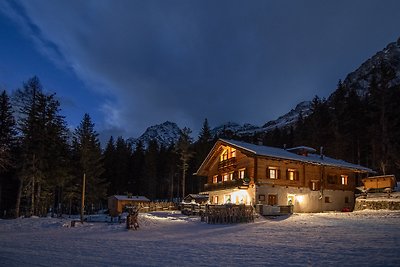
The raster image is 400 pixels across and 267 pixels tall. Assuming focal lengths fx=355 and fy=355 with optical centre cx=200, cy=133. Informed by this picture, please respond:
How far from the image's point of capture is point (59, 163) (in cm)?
4659

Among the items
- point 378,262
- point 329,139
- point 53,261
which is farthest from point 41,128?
point 329,139

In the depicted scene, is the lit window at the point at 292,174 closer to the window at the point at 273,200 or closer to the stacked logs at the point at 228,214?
the window at the point at 273,200

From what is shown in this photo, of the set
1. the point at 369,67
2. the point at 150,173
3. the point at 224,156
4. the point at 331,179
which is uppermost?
the point at 369,67

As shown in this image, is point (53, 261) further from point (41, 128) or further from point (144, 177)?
point (144, 177)

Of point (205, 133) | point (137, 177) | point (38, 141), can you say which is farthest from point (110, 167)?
point (38, 141)

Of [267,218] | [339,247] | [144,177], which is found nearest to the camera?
[339,247]

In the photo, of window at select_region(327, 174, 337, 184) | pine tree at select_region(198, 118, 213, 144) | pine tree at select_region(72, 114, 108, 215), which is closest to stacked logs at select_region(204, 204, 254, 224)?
window at select_region(327, 174, 337, 184)

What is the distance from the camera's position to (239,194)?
4228cm

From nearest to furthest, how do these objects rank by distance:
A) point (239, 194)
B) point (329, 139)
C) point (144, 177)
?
1. point (239, 194)
2. point (329, 139)
3. point (144, 177)

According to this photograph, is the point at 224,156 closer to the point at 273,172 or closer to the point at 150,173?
the point at 273,172

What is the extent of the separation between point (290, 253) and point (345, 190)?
117ft

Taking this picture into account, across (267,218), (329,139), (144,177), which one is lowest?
(267,218)

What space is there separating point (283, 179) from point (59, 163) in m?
28.7

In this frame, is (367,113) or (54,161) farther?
(367,113)
